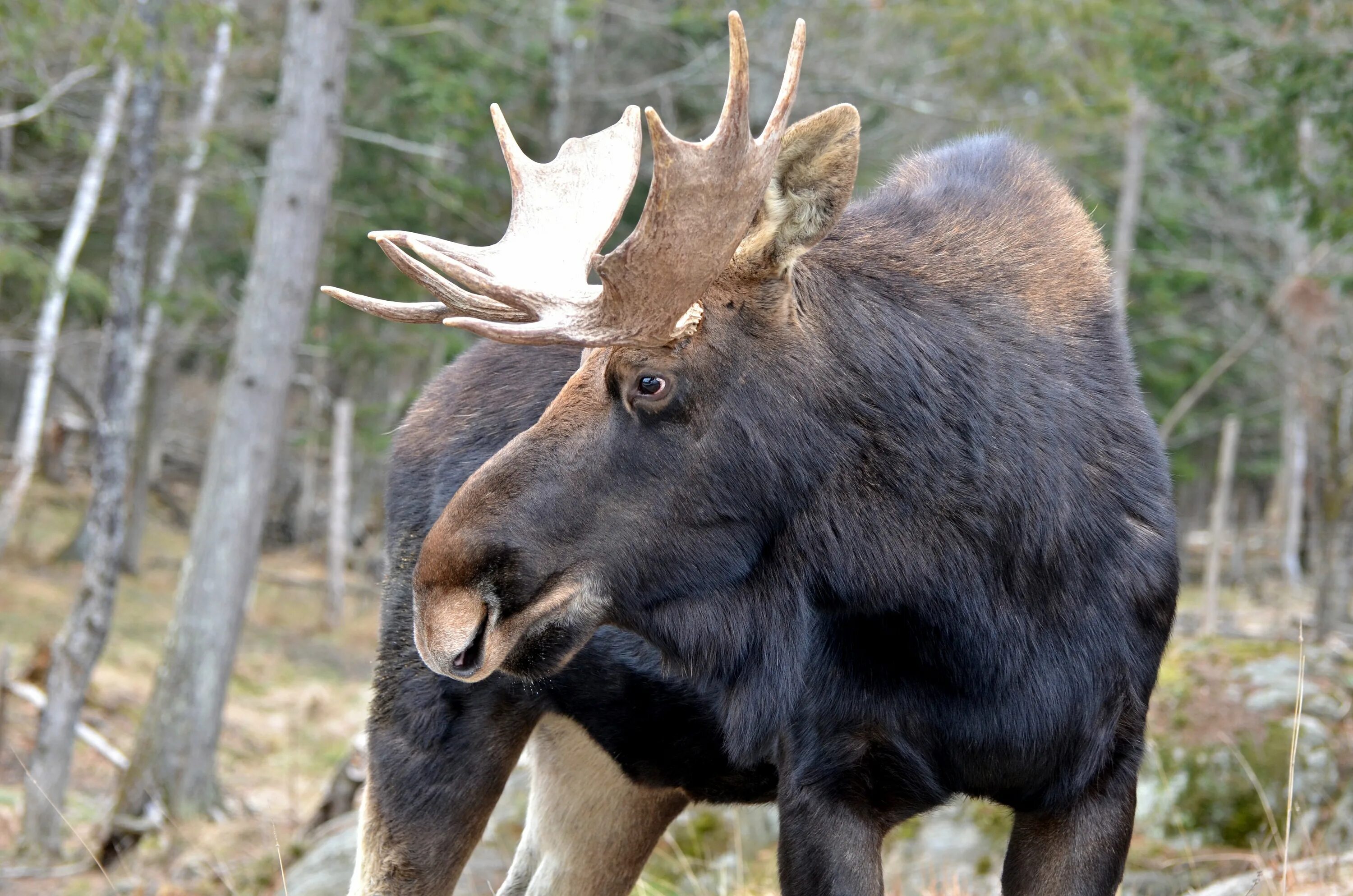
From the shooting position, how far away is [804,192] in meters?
2.80

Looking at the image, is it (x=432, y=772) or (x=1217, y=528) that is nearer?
(x=432, y=772)

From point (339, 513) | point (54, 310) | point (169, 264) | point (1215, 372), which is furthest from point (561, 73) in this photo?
point (1215, 372)

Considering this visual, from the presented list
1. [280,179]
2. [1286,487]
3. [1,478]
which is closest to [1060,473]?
[280,179]

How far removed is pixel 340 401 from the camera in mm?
19641

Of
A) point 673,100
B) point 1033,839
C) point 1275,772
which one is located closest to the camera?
point 1033,839

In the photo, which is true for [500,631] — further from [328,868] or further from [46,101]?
[46,101]

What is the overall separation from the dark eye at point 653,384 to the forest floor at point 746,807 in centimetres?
215

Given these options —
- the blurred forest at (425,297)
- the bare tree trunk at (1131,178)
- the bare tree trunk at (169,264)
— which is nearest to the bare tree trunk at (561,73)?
the blurred forest at (425,297)

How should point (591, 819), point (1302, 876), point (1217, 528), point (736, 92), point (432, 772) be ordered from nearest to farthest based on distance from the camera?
point (736, 92) < point (432, 772) < point (591, 819) < point (1302, 876) < point (1217, 528)

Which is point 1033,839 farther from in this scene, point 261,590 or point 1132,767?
point 261,590

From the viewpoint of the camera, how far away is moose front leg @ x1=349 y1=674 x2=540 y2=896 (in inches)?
142

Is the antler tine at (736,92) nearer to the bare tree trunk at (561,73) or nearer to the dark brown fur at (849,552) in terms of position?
the dark brown fur at (849,552)

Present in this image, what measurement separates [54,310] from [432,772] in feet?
44.6

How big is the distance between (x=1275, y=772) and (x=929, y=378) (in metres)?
4.01
